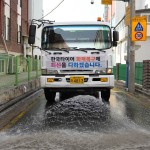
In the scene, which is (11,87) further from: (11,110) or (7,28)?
(7,28)

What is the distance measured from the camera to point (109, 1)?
20.3 meters

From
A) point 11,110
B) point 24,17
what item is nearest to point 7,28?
point 24,17

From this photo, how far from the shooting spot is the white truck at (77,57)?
11.6 m

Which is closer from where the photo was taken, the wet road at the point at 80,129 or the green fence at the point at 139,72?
the wet road at the point at 80,129

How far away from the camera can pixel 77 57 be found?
11570mm

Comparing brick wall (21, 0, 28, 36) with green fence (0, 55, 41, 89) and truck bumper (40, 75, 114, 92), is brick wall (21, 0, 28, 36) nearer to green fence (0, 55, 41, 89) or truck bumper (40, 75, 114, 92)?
green fence (0, 55, 41, 89)

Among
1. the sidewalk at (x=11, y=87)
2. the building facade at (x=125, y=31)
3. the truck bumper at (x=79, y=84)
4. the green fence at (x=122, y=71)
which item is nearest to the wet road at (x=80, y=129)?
the truck bumper at (x=79, y=84)

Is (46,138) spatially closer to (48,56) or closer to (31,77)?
(48,56)

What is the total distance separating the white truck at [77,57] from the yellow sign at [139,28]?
541 centimetres

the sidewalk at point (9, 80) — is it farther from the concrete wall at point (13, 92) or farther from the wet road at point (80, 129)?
the wet road at point (80, 129)

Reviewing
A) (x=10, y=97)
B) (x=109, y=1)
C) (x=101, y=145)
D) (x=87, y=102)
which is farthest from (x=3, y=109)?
(x=109, y=1)

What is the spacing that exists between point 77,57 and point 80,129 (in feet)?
14.2

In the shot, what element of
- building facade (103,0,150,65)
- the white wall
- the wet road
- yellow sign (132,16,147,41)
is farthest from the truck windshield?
the white wall

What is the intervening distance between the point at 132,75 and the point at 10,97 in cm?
710
